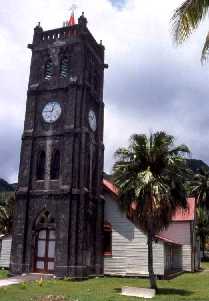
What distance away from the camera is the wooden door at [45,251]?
3391 cm

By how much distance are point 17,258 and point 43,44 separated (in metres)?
19.9

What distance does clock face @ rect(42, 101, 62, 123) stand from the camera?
1462 inches

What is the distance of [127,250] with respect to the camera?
36.3 metres

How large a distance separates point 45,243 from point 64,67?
16.1 meters

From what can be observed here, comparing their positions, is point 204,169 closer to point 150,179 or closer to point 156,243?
point 156,243

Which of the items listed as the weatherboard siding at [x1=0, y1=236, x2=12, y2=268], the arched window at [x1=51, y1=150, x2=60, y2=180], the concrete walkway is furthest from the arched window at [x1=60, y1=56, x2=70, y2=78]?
the concrete walkway

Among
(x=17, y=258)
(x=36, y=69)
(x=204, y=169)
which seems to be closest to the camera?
(x=17, y=258)

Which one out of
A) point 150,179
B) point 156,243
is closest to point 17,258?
point 156,243

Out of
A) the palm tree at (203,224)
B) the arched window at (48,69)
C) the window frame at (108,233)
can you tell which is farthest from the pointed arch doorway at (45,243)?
the palm tree at (203,224)

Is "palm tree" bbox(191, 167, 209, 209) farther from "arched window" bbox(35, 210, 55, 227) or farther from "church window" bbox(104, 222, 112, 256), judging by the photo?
"arched window" bbox(35, 210, 55, 227)

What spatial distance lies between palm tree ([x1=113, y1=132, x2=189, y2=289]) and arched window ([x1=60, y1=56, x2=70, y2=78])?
13.6m

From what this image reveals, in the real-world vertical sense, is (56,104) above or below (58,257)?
above

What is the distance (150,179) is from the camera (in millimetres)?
25484

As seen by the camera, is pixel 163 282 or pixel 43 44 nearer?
pixel 163 282
